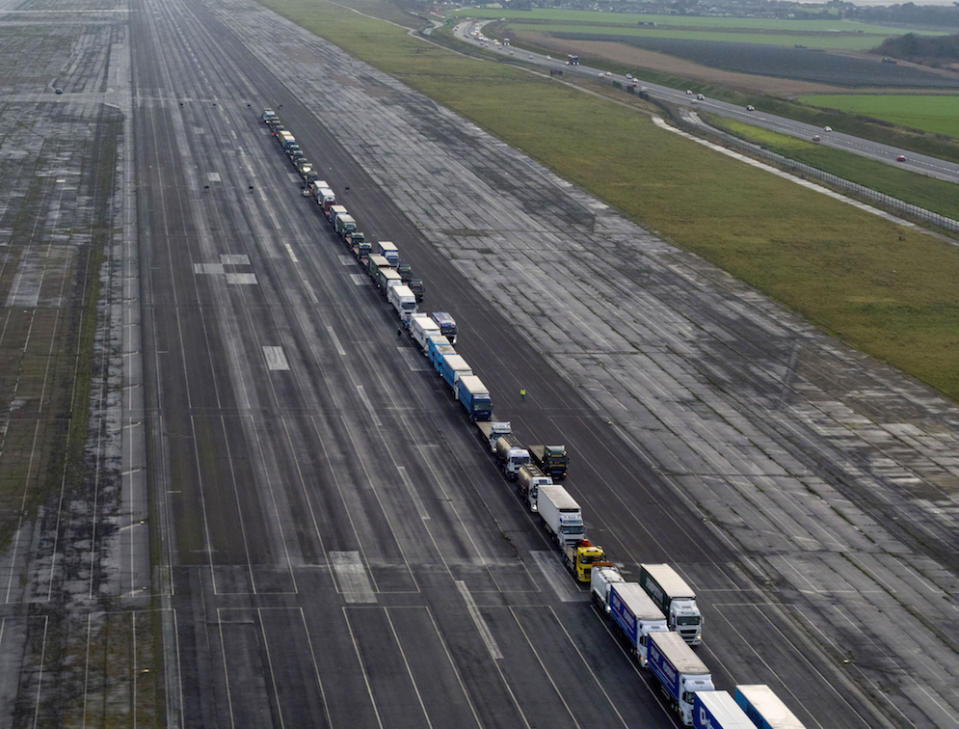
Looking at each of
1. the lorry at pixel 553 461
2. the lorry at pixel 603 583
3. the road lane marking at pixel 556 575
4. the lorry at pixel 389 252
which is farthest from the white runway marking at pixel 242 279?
the lorry at pixel 603 583

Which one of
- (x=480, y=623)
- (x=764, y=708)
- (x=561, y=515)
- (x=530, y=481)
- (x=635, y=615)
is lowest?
→ (x=480, y=623)

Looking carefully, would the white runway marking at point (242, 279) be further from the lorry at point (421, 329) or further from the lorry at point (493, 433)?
the lorry at point (493, 433)

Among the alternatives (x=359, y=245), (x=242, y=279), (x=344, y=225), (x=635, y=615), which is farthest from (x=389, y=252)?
(x=635, y=615)

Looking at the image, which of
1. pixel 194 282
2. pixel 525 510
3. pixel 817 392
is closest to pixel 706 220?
pixel 817 392

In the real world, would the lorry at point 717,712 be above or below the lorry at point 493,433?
above

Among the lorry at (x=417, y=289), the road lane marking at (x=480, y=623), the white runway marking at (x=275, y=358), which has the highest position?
the lorry at (x=417, y=289)

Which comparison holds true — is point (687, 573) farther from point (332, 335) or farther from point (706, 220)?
point (706, 220)

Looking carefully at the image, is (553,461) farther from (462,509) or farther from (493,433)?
(462,509)

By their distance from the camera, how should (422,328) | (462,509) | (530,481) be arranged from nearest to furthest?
(530,481) → (462,509) → (422,328)
